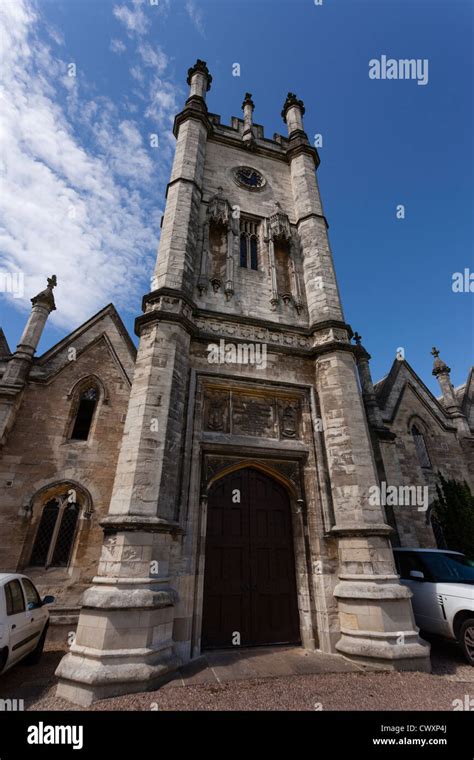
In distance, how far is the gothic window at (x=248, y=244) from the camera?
Answer: 11.9 metres

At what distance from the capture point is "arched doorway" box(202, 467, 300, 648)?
6871 mm

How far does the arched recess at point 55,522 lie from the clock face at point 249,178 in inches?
497

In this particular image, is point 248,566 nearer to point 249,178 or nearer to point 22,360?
point 22,360

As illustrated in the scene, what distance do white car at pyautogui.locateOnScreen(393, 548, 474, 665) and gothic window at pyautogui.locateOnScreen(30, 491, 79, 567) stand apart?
29.4 feet

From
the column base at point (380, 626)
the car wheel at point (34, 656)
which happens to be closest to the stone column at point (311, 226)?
the column base at point (380, 626)

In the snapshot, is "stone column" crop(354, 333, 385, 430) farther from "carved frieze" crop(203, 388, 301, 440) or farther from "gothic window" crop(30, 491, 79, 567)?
"gothic window" crop(30, 491, 79, 567)

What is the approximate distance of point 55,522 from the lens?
31.6ft

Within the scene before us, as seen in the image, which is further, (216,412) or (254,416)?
(254,416)

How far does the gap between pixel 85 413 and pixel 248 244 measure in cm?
831

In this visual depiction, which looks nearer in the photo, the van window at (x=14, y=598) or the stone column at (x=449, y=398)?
the van window at (x=14, y=598)

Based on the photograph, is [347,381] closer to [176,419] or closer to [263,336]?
[263,336]

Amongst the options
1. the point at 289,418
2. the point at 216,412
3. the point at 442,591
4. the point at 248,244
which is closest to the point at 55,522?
the point at 216,412

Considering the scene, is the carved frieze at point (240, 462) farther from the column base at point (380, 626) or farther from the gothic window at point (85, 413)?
the gothic window at point (85, 413)

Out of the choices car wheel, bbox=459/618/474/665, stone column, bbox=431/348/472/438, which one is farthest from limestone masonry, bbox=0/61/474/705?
stone column, bbox=431/348/472/438
